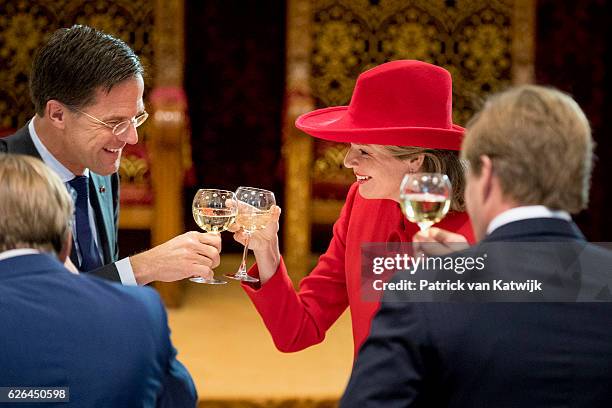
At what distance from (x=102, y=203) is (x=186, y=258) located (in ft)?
1.59

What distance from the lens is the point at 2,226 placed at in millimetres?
1391

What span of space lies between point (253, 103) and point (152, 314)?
13.7 ft

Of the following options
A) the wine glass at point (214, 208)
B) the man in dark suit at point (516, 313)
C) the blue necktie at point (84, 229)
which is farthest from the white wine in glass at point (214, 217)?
the man in dark suit at point (516, 313)

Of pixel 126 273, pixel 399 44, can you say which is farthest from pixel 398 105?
pixel 399 44

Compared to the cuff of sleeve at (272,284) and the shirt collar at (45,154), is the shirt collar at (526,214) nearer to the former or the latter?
the cuff of sleeve at (272,284)

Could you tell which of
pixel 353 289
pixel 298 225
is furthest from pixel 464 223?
pixel 298 225

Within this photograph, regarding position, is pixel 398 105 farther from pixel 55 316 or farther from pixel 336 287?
pixel 55 316

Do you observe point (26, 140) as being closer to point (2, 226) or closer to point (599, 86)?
point (2, 226)

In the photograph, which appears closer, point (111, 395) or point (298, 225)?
point (111, 395)

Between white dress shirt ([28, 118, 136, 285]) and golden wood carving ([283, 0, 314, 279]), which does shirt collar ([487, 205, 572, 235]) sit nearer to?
white dress shirt ([28, 118, 136, 285])

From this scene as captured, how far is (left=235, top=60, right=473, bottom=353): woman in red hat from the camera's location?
2.21 metres

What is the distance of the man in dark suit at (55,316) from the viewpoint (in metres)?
1.39

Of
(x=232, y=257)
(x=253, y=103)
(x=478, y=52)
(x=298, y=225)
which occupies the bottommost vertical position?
(x=232, y=257)

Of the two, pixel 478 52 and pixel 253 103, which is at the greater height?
pixel 478 52
